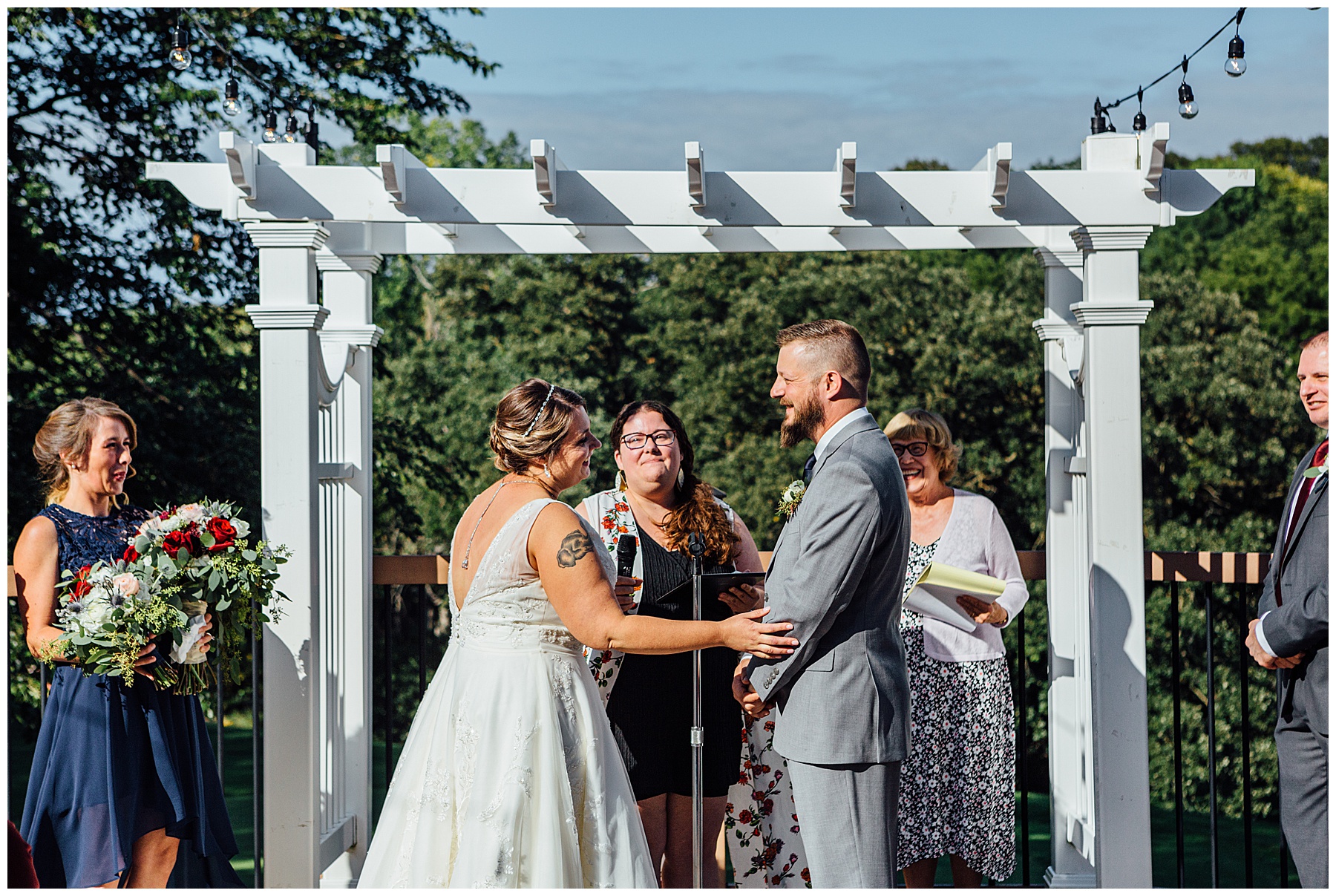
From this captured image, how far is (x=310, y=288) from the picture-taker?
3445 mm

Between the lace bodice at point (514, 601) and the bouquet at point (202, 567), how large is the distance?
89 centimetres

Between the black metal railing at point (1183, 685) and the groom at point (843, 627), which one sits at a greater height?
the groom at point (843, 627)

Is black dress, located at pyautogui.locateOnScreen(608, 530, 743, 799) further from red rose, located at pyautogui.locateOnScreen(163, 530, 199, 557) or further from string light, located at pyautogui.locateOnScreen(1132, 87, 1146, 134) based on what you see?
string light, located at pyautogui.locateOnScreen(1132, 87, 1146, 134)

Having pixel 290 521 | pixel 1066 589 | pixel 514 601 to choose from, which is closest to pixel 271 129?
pixel 290 521

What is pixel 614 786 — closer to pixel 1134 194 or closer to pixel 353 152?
pixel 1134 194

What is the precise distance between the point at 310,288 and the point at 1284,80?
75.3ft

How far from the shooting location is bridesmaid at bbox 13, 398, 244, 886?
306 cm

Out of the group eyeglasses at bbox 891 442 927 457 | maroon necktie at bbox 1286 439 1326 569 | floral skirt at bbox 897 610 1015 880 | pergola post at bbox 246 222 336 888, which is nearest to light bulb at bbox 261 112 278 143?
pergola post at bbox 246 222 336 888

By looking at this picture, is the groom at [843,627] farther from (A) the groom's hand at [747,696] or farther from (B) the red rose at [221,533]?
(B) the red rose at [221,533]

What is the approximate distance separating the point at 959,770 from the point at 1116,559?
32.9 inches

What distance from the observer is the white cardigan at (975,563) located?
3570 millimetres

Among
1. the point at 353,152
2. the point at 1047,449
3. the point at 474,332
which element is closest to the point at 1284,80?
the point at 474,332

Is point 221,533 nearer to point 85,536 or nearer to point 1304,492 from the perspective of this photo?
point 85,536

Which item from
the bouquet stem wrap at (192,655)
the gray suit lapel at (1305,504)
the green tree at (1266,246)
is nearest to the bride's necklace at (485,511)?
the bouquet stem wrap at (192,655)
